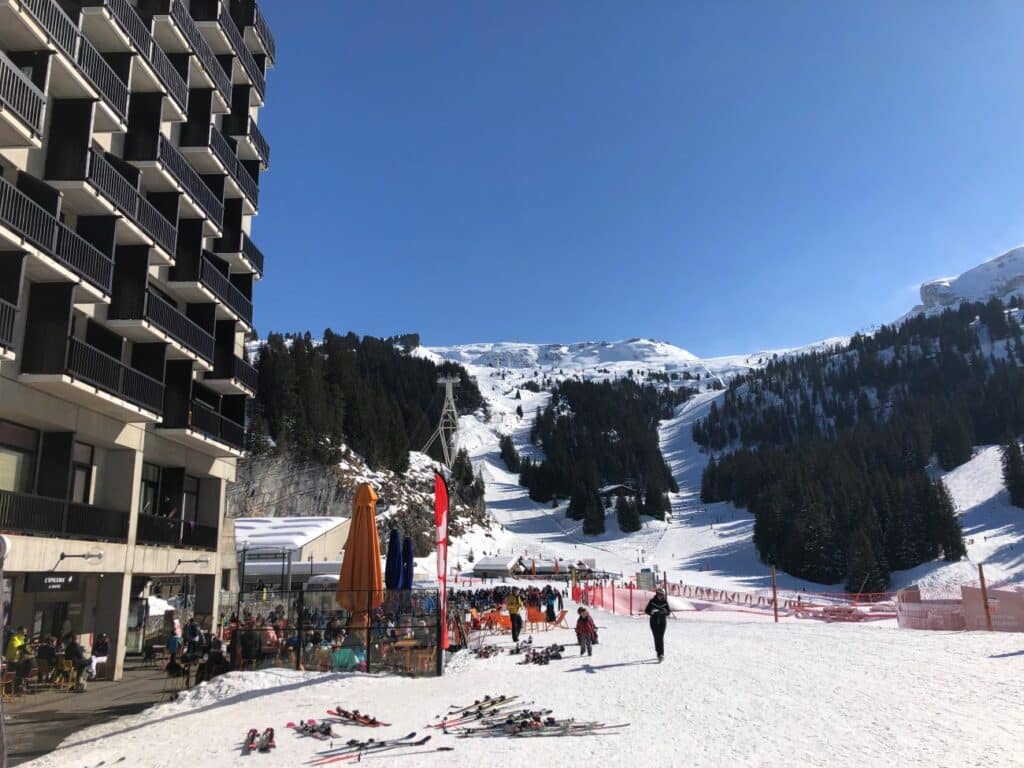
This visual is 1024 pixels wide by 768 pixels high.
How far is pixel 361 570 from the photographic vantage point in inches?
747

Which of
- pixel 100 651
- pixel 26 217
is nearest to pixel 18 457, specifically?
pixel 100 651

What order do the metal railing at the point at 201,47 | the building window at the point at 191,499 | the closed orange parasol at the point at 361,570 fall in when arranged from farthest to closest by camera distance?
1. the building window at the point at 191,499
2. the metal railing at the point at 201,47
3. the closed orange parasol at the point at 361,570

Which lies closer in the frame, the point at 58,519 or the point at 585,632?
the point at 58,519

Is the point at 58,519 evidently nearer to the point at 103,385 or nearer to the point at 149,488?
the point at 103,385

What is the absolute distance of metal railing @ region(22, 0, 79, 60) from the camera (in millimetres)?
15625

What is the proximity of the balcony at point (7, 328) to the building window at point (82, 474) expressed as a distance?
5013 millimetres

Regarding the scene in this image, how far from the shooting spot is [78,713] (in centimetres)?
1384

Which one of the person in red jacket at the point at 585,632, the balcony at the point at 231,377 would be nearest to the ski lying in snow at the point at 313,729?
the person in red jacket at the point at 585,632

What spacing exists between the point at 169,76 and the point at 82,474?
11.7 m

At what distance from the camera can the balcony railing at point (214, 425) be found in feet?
78.1

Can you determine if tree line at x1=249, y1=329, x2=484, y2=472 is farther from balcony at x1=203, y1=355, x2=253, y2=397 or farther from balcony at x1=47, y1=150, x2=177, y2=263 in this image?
balcony at x1=47, y1=150, x2=177, y2=263

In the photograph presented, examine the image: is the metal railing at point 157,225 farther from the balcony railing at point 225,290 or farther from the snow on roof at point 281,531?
the snow on roof at point 281,531

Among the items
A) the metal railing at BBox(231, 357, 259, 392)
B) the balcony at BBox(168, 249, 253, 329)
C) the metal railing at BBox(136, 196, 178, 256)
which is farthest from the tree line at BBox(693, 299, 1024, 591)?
the metal railing at BBox(136, 196, 178, 256)

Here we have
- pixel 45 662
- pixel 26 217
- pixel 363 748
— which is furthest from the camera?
pixel 45 662
